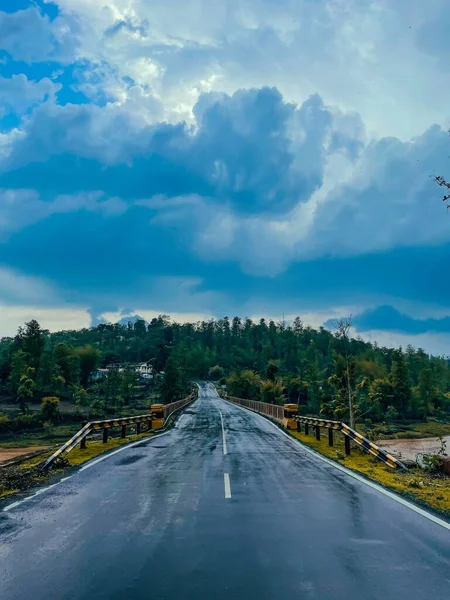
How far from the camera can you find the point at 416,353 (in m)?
171

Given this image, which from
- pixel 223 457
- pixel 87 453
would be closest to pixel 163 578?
pixel 223 457

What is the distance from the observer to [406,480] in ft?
40.2

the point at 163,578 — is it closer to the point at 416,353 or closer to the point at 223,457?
the point at 223,457

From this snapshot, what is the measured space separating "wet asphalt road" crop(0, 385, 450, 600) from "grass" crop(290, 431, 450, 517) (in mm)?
775

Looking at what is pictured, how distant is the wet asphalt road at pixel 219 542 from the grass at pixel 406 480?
775 millimetres

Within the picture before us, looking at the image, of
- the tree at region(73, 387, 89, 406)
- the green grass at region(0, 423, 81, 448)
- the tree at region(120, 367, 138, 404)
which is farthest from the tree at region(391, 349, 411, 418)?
the green grass at region(0, 423, 81, 448)

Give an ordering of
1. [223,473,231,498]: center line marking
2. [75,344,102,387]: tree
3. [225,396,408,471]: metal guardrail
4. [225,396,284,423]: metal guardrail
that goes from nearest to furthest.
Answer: [223,473,231,498]: center line marking
[225,396,408,471]: metal guardrail
[225,396,284,423]: metal guardrail
[75,344,102,387]: tree

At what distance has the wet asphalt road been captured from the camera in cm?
513

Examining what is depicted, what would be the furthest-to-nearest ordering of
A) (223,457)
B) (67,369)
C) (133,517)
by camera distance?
(67,369) → (223,457) → (133,517)

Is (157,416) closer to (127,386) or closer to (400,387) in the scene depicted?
(127,386)

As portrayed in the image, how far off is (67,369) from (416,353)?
118074 mm

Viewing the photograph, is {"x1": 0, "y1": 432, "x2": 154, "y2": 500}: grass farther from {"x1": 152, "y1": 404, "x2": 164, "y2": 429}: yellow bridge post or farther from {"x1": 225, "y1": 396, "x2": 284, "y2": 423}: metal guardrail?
{"x1": 225, "y1": 396, "x2": 284, "y2": 423}: metal guardrail

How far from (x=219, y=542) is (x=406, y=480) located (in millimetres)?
7369

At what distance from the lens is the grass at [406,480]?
31.7 ft
